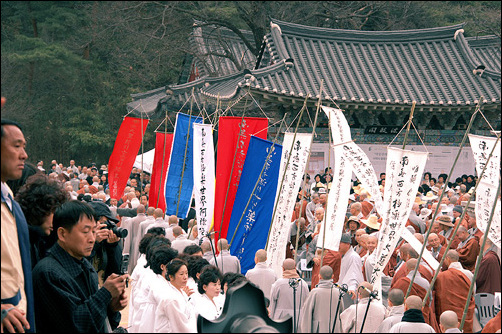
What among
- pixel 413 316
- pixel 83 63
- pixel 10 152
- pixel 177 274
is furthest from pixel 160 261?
pixel 83 63

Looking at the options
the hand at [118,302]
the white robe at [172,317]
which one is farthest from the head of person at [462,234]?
the hand at [118,302]

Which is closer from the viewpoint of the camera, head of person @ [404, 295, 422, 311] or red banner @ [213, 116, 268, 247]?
head of person @ [404, 295, 422, 311]

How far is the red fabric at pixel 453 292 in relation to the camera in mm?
8102

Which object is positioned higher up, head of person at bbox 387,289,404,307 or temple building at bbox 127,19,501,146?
temple building at bbox 127,19,501,146

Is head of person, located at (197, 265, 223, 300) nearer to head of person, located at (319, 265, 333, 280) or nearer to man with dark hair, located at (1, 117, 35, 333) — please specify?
head of person, located at (319, 265, 333, 280)

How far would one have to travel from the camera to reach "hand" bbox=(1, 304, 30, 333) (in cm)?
305

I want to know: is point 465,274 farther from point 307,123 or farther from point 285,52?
point 285,52

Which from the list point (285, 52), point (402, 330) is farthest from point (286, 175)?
point (285, 52)

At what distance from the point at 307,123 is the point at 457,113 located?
4587mm

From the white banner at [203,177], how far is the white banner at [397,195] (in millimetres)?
3490

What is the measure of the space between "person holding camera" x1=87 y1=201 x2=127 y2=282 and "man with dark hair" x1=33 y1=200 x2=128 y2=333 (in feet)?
2.25

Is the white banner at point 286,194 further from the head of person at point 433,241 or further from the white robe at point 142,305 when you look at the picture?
the white robe at point 142,305

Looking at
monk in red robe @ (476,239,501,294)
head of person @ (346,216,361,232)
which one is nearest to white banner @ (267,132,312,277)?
head of person @ (346,216,361,232)

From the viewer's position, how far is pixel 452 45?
21891 millimetres
